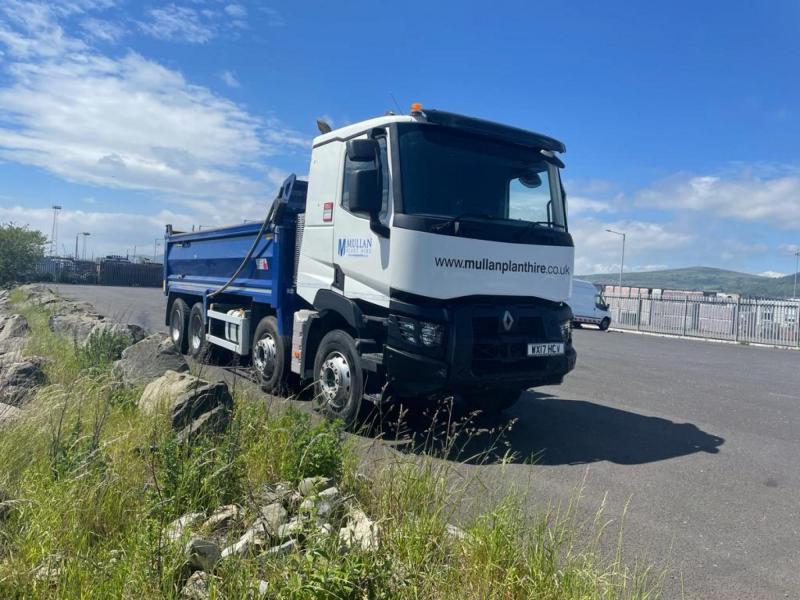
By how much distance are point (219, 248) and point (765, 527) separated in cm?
836

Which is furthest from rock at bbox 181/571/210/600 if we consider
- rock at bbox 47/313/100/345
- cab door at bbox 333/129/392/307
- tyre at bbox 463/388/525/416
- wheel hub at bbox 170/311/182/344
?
wheel hub at bbox 170/311/182/344

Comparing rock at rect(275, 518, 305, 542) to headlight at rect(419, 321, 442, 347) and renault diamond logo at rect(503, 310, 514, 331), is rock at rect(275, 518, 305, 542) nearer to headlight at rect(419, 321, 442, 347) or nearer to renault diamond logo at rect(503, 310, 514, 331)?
headlight at rect(419, 321, 442, 347)

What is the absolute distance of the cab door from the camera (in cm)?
604

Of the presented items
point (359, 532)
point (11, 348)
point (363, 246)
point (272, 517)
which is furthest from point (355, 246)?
point (11, 348)

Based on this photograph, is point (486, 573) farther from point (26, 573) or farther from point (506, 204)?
point (506, 204)

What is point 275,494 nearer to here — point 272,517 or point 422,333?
point 272,517

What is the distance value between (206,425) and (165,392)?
977 mm

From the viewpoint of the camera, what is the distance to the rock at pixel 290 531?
3.16 meters

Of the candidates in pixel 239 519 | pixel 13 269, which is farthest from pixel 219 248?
pixel 13 269

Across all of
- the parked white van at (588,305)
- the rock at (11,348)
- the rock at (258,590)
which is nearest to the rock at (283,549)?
the rock at (258,590)

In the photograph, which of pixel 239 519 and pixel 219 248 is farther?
pixel 219 248

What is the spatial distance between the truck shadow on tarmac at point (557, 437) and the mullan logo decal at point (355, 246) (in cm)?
172

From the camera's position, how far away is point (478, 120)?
6.39m

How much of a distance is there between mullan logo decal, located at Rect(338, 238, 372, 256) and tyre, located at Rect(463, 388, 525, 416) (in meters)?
2.36
